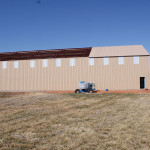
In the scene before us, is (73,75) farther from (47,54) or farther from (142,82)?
(142,82)

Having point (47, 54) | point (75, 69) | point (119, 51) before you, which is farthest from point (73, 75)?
point (119, 51)

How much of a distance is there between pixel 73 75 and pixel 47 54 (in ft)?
21.2

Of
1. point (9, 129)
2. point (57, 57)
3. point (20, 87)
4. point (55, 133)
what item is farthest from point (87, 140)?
point (20, 87)

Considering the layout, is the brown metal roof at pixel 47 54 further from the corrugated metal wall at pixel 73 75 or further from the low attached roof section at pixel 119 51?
the low attached roof section at pixel 119 51

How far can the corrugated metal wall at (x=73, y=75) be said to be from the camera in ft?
82.8

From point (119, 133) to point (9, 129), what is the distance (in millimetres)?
3732

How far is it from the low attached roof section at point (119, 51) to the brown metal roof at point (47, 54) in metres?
1.46

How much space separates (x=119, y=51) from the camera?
27156 millimetres

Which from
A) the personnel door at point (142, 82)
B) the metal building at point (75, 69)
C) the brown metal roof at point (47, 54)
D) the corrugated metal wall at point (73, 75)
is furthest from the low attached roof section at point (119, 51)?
the personnel door at point (142, 82)

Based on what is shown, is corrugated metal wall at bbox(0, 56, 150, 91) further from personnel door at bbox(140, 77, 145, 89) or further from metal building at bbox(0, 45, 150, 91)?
personnel door at bbox(140, 77, 145, 89)

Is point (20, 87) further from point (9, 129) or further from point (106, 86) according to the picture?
point (9, 129)

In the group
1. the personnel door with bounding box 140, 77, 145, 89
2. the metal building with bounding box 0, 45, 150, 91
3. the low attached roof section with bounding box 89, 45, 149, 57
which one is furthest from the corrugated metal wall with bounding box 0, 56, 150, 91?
the personnel door with bounding box 140, 77, 145, 89

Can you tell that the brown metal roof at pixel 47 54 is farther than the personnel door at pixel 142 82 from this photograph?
Yes

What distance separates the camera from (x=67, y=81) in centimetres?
2672
